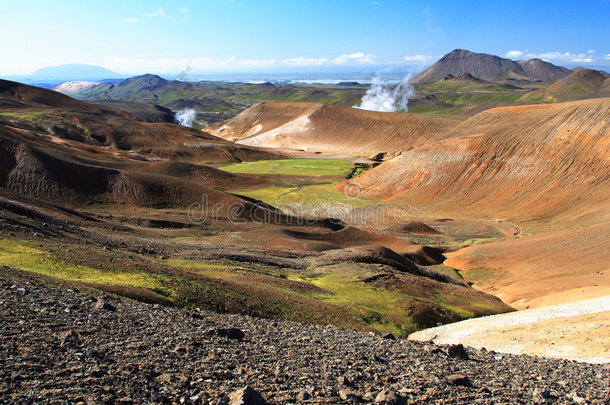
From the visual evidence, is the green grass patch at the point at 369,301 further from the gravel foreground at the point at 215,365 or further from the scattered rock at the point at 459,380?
the scattered rock at the point at 459,380

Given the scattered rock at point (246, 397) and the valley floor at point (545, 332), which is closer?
the scattered rock at point (246, 397)

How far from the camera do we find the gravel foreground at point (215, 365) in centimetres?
957

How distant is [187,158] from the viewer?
3991 inches

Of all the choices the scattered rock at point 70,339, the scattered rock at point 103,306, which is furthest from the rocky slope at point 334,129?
the scattered rock at point 70,339

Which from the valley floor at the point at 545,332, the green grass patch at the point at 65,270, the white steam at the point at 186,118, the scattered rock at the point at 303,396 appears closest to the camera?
the scattered rock at the point at 303,396

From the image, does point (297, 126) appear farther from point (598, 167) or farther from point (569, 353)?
point (569, 353)

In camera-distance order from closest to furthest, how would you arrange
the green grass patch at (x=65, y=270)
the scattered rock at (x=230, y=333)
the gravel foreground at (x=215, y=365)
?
the gravel foreground at (x=215, y=365), the scattered rock at (x=230, y=333), the green grass patch at (x=65, y=270)

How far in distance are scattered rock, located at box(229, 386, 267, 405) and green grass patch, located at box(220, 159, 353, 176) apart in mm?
80768

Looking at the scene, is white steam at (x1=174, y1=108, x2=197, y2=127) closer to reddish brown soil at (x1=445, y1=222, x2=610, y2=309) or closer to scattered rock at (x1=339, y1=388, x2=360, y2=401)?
reddish brown soil at (x1=445, y1=222, x2=610, y2=309)

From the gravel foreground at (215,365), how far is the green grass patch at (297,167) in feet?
250

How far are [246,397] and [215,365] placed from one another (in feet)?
6.65

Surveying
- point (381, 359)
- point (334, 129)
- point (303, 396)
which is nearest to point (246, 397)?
point (303, 396)

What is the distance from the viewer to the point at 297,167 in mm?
97438

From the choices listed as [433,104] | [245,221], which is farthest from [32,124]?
[433,104]
